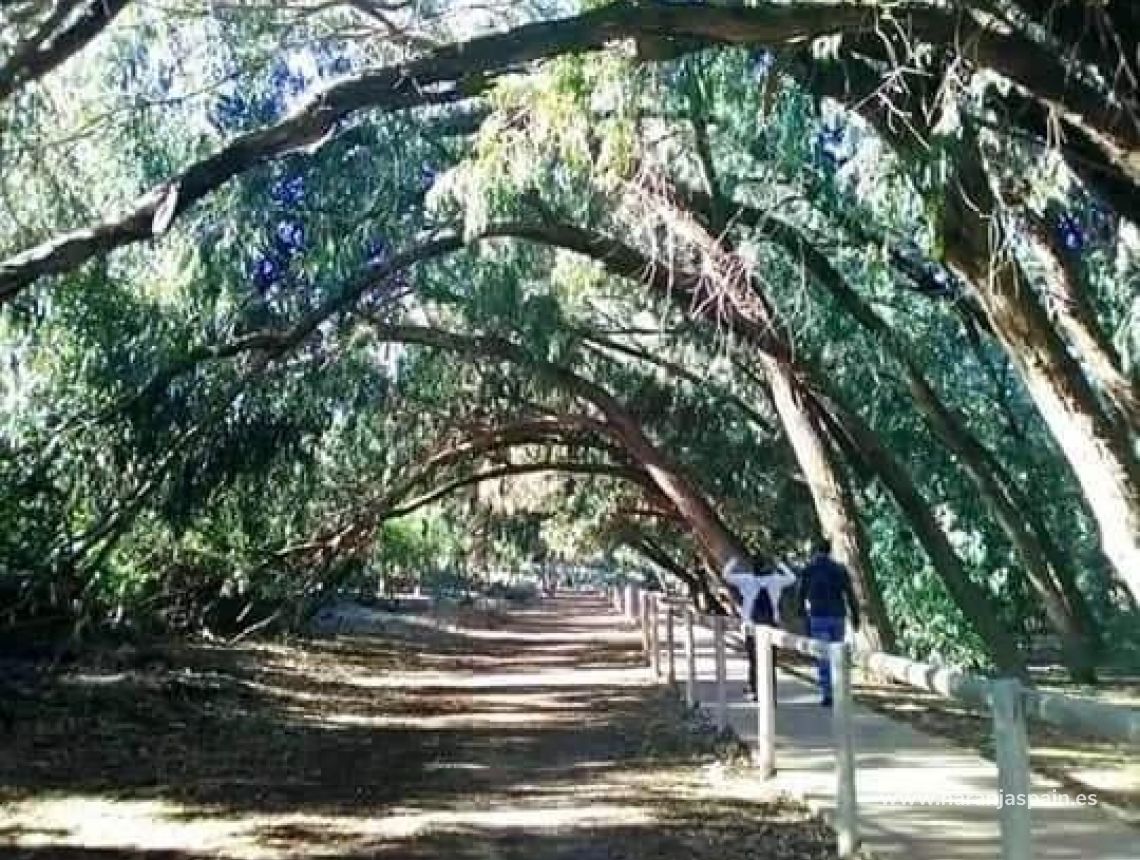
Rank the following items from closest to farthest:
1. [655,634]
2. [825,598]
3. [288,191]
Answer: [288,191] → [825,598] → [655,634]

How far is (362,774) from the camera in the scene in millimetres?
14227

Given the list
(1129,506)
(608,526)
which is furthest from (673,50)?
(608,526)

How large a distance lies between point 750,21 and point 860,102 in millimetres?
1644

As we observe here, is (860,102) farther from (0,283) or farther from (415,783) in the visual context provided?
(415,783)

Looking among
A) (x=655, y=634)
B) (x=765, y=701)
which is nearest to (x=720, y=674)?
(x=765, y=701)

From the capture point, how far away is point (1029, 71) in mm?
8078

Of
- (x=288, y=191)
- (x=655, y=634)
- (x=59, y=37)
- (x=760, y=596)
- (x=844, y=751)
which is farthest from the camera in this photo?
(x=655, y=634)

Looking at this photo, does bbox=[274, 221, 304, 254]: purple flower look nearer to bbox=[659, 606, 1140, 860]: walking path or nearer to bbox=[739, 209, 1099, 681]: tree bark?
bbox=[739, 209, 1099, 681]: tree bark

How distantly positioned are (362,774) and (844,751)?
6.25 m

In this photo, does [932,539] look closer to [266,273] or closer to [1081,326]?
[1081,326]

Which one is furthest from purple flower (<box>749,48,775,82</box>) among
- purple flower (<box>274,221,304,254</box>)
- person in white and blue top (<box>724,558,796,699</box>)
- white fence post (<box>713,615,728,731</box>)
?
person in white and blue top (<box>724,558,796,699</box>)

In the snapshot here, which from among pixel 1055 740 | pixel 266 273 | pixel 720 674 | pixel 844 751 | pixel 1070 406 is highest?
pixel 266 273

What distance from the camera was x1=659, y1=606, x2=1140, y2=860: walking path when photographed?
8.99 meters

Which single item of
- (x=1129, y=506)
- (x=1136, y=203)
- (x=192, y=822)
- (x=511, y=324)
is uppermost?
(x=511, y=324)
